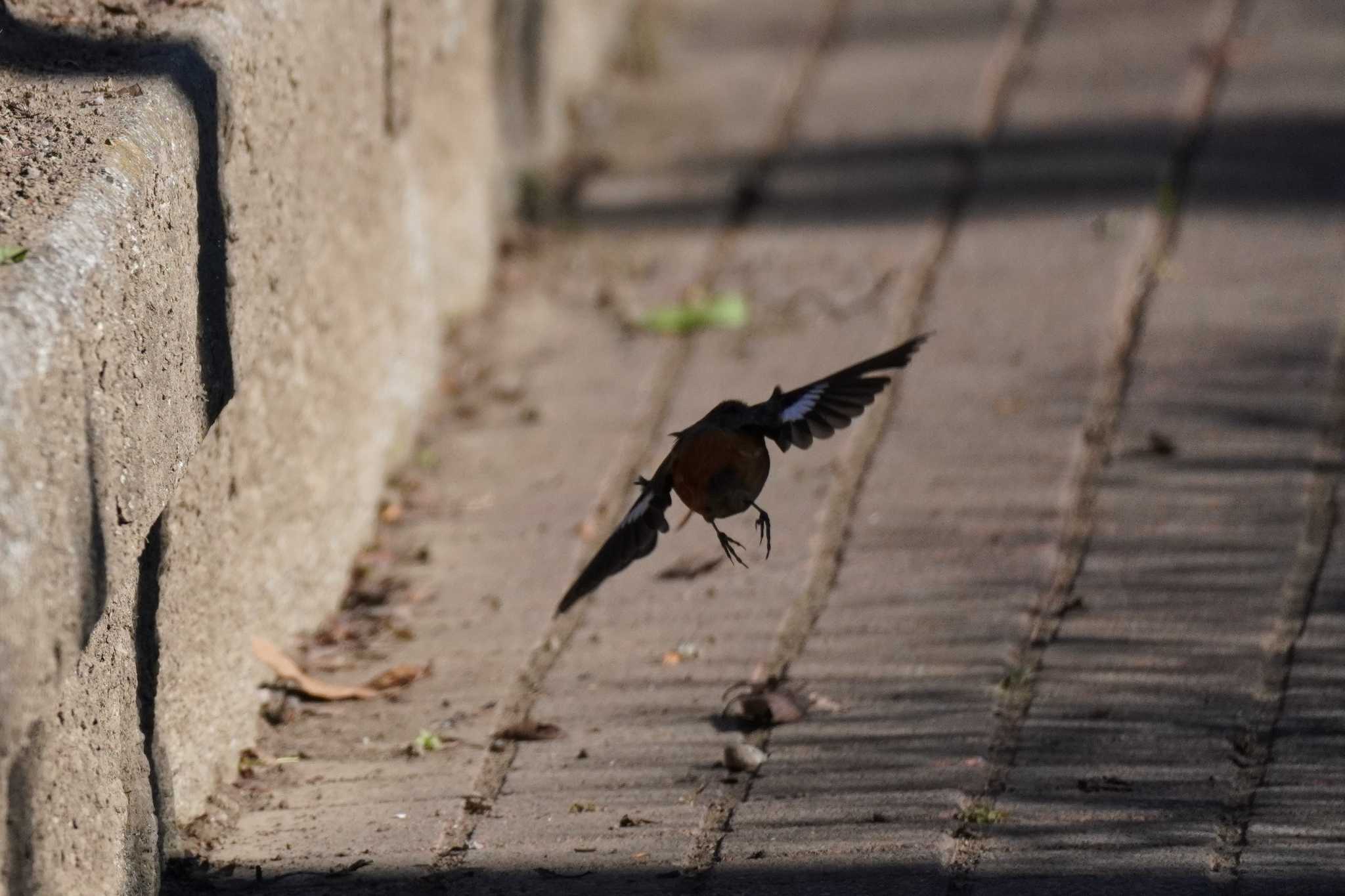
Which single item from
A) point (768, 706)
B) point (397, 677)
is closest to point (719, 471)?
point (768, 706)

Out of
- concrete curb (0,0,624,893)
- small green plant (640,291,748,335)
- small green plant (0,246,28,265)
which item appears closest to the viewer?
concrete curb (0,0,624,893)

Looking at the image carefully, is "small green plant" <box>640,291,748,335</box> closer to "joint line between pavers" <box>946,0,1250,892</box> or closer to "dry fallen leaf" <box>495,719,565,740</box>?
"joint line between pavers" <box>946,0,1250,892</box>

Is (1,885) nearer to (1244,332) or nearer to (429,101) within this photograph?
(429,101)

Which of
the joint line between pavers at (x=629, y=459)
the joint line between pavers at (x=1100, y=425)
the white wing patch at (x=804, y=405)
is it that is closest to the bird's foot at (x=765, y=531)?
the white wing patch at (x=804, y=405)

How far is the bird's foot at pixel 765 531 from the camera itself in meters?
3.21

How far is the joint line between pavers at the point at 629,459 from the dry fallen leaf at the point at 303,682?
0.27 meters

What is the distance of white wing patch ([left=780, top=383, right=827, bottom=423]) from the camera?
2920 mm

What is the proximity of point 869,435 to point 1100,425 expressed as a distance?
0.51m

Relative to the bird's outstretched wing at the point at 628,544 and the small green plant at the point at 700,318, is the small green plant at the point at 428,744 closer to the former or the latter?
the bird's outstretched wing at the point at 628,544

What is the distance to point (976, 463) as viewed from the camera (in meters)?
4.04

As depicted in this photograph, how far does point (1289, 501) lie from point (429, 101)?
222 centimetres

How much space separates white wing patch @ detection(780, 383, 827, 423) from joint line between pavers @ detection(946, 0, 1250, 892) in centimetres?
64

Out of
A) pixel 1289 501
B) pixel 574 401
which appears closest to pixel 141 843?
pixel 574 401

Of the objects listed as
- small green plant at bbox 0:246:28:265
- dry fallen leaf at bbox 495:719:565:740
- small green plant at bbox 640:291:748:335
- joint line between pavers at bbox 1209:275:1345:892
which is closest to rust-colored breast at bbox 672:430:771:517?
dry fallen leaf at bbox 495:719:565:740
